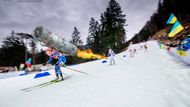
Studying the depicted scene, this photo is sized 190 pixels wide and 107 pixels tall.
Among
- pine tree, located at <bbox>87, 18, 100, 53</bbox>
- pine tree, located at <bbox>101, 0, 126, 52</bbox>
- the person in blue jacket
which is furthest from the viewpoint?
pine tree, located at <bbox>87, 18, 100, 53</bbox>

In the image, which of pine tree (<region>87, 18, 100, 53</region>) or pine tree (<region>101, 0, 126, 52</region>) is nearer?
pine tree (<region>101, 0, 126, 52</region>)

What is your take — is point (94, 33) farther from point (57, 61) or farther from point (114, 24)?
point (57, 61)

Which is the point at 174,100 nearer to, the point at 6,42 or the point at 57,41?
the point at 57,41

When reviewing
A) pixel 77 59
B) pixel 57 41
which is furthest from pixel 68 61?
pixel 57 41

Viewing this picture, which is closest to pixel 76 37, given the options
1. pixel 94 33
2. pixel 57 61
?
pixel 94 33

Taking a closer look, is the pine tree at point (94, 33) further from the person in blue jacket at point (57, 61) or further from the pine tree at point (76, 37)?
the person in blue jacket at point (57, 61)

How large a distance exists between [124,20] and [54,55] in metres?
41.7

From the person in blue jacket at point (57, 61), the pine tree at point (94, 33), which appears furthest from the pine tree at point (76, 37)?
the person in blue jacket at point (57, 61)

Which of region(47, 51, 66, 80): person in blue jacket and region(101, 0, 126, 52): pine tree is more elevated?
region(101, 0, 126, 52): pine tree

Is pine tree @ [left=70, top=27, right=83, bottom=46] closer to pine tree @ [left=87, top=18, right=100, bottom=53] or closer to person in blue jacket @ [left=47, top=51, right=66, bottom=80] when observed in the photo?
pine tree @ [left=87, top=18, right=100, bottom=53]

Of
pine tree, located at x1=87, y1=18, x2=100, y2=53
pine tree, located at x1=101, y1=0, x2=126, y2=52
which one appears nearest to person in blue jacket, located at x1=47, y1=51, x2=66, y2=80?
pine tree, located at x1=101, y1=0, x2=126, y2=52

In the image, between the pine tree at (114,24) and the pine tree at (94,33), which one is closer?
the pine tree at (114,24)

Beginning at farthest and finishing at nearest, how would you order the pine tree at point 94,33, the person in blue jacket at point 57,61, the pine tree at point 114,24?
the pine tree at point 94,33 < the pine tree at point 114,24 < the person in blue jacket at point 57,61

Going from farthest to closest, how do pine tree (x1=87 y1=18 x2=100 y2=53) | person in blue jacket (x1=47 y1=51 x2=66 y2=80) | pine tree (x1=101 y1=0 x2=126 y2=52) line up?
pine tree (x1=87 y1=18 x2=100 y2=53), pine tree (x1=101 y1=0 x2=126 y2=52), person in blue jacket (x1=47 y1=51 x2=66 y2=80)
